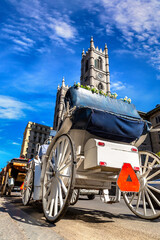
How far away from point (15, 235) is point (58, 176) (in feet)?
3.74

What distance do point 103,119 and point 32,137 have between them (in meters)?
61.4

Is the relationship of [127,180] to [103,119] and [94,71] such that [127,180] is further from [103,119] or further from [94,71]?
[94,71]

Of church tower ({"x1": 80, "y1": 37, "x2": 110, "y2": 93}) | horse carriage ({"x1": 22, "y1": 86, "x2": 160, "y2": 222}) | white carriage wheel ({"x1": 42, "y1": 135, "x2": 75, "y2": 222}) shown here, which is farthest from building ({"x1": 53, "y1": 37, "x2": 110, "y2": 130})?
white carriage wheel ({"x1": 42, "y1": 135, "x2": 75, "y2": 222})

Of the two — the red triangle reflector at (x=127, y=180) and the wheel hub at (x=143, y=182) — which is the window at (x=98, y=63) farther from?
the red triangle reflector at (x=127, y=180)

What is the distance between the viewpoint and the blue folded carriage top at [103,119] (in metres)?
3.14

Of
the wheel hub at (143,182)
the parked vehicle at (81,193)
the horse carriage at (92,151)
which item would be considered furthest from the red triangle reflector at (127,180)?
the parked vehicle at (81,193)

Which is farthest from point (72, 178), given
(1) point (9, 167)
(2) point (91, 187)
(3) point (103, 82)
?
(3) point (103, 82)

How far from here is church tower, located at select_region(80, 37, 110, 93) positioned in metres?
53.7

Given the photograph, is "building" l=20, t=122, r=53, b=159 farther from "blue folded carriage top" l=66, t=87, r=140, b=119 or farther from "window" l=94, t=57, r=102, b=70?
"blue folded carriage top" l=66, t=87, r=140, b=119

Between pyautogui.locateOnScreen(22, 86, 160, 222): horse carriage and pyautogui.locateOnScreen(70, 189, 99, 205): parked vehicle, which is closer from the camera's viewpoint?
pyautogui.locateOnScreen(22, 86, 160, 222): horse carriage

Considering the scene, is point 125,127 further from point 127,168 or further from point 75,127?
point 75,127

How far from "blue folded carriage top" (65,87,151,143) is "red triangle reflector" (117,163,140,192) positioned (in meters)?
0.75

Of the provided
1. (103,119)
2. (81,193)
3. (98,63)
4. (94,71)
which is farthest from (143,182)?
(98,63)

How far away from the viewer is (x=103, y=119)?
3199 mm
